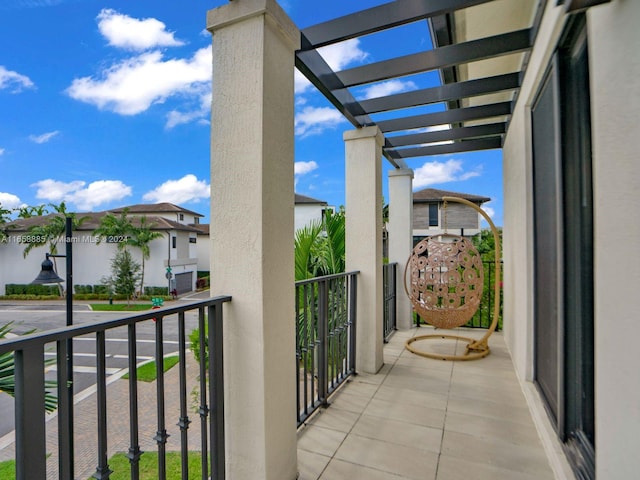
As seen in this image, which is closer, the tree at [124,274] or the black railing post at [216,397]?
the black railing post at [216,397]

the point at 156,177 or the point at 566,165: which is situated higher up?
the point at 156,177

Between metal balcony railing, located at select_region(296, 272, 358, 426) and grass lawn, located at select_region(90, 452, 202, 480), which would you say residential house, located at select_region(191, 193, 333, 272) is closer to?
grass lawn, located at select_region(90, 452, 202, 480)

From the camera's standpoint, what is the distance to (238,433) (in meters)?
1.54

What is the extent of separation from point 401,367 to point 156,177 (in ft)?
121

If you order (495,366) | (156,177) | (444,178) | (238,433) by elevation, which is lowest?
(495,366)

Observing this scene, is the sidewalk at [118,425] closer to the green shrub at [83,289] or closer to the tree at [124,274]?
the tree at [124,274]

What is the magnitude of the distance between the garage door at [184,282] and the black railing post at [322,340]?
818 inches

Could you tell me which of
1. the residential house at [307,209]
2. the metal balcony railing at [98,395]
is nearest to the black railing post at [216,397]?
the metal balcony railing at [98,395]

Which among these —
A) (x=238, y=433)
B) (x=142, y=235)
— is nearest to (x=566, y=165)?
(x=238, y=433)

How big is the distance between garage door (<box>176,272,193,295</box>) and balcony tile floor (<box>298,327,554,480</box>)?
20.6 m

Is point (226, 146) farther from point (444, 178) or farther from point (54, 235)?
point (54, 235)

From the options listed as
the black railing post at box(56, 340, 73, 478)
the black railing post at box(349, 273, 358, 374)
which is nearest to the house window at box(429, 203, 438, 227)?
the black railing post at box(349, 273, 358, 374)

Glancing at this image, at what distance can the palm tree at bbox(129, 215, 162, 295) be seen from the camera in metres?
20.0

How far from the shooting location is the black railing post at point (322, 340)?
2535 mm
